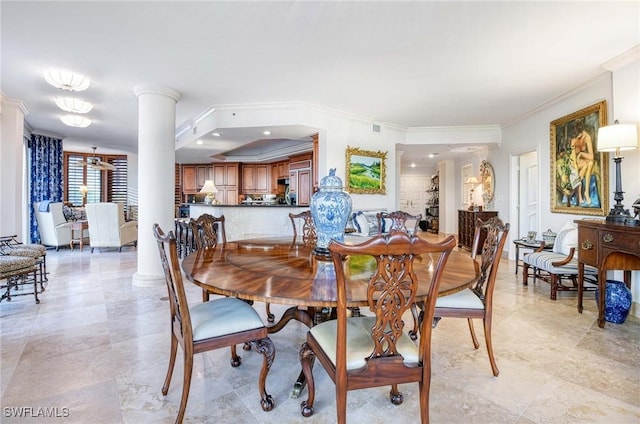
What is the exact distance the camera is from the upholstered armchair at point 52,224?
20.2 ft

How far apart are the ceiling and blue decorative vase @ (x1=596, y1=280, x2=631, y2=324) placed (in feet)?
7.43

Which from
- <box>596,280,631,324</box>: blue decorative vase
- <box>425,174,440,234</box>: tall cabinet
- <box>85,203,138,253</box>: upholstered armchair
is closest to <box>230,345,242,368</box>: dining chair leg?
<box>596,280,631,324</box>: blue decorative vase

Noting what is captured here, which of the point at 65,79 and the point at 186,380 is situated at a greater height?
the point at 65,79

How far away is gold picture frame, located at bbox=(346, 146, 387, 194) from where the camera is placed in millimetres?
5426

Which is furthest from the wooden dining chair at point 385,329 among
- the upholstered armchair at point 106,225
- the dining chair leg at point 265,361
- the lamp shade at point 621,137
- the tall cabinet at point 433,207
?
the tall cabinet at point 433,207

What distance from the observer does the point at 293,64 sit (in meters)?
3.32

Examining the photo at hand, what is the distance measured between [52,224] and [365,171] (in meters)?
6.42

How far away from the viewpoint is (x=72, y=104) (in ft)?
14.1

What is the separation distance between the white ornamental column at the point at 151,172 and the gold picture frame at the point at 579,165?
5.36 meters

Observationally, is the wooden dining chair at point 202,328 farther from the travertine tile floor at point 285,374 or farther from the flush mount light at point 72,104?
the flush mount light at point 72,104

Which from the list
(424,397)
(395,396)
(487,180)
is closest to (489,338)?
(395,396)

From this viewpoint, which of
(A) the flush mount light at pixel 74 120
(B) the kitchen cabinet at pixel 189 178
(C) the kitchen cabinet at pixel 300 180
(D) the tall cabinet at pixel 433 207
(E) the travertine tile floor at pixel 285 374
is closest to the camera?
(E) the travertine tile floor at pixel 285 374

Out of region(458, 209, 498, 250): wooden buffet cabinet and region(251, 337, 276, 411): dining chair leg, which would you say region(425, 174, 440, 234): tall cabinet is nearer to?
region(458, 209, 498, 250): wooden buffet cabinet

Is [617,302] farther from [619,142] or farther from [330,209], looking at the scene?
[330,209]
